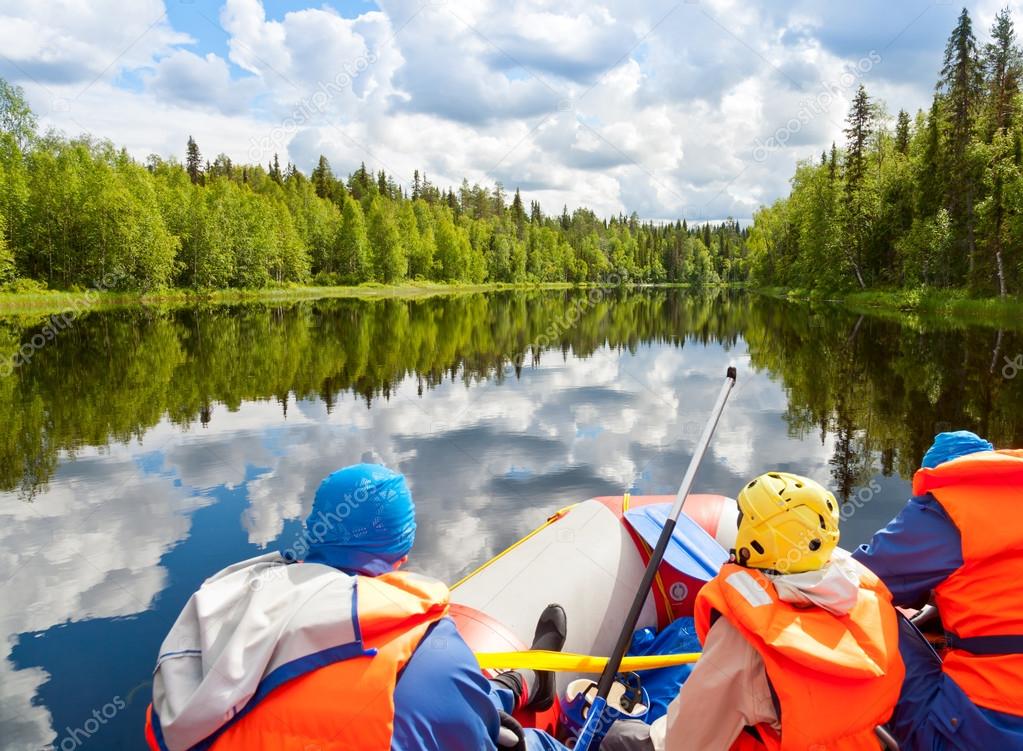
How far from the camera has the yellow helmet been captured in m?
2.53

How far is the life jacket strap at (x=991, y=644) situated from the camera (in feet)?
8.43

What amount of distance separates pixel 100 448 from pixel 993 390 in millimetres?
17314

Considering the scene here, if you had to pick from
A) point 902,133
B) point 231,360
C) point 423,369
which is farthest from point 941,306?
point 231,360

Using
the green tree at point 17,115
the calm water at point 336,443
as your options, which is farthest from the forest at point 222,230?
the calm water at point 336,443

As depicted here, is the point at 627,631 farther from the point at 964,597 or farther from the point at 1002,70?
the point at 1002,70

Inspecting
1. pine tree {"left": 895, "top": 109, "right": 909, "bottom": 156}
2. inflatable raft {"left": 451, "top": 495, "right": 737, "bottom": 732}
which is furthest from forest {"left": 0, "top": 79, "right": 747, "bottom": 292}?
pine tree {"left": 895, "top": 109, "right": 909, "bottom": 156}

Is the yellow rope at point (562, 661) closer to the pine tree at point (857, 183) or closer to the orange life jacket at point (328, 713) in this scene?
the orange life jacket at point (328, 713)

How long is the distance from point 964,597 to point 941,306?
38.0 metres

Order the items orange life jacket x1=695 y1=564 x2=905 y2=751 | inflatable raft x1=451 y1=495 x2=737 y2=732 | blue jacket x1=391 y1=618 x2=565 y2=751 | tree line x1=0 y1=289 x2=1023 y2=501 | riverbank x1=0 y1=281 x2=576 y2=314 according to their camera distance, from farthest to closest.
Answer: riverbank x1=0 y1=281 x2=576 y2=314 < tree line x1=0 y1=289 x2=1023 y2=501 < inflatable raft x1=451 y1=495 x2=737 y2=732 < orange life jacket x1=695 y1=564 x2=905 y2=751 < blue jacket x1=391 y1=618 x2=565 y2=751

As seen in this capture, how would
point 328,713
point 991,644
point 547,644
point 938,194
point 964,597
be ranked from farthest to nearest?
point 938,194 < point 547,644 < point 964,597 < point 991,644 < point 328,713

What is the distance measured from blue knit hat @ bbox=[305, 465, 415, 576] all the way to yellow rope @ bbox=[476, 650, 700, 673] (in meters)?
1.32

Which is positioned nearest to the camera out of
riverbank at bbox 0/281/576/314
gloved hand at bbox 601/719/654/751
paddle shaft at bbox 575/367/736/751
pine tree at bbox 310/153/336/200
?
gloved hand at bbox 601/719/654/751

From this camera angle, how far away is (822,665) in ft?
7.70

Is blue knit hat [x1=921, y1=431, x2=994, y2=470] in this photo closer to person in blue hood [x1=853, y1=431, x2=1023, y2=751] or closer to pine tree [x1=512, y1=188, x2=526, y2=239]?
person in blue hood [x1=853, y1=431, x2=1023, y2=751]
